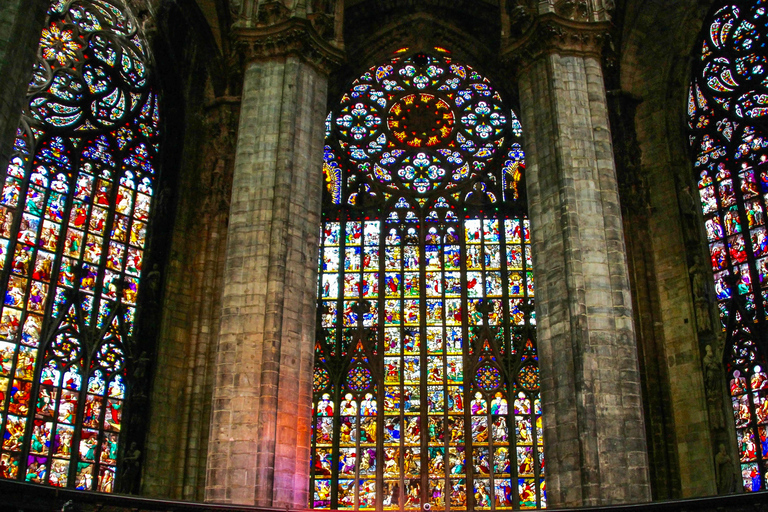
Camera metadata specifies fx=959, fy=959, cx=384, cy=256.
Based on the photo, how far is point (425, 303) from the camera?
19203 millimetres

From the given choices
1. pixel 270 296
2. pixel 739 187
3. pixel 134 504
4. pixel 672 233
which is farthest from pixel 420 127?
pixel 134 504

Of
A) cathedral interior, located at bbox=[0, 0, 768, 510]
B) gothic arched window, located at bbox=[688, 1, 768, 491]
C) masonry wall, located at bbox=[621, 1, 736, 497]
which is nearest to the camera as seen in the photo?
cathedral interior, located at bbox=[0, 0, 768, 510]

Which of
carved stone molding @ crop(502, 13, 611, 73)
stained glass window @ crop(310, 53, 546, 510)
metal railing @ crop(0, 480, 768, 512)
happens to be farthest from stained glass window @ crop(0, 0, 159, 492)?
carved stone molding @ crop(502, 13, 611, 73)

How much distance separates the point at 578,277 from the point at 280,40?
6284 millimetres

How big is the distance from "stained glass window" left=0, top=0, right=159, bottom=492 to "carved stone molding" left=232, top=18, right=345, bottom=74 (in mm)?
4023

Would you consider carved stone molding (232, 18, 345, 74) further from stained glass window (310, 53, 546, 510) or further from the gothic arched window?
the gothic arched window

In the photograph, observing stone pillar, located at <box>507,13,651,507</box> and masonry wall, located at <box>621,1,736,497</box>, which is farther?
masonry wall, located at <box>621,1,736,497</box>

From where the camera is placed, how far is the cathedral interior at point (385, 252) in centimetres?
1375

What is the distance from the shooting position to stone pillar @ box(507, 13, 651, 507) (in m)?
12.9

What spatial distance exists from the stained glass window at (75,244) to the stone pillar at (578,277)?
765 centimetres

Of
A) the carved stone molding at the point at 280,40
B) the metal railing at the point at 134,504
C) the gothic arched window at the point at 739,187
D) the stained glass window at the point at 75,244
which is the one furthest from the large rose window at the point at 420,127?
the metal railing at the point at 134,504

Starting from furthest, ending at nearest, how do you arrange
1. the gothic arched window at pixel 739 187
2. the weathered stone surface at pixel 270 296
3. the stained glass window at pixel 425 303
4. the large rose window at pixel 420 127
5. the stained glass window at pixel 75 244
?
1. the large rose window at pixel 420 127
2. the stained glass window at pixel 425 303
3. the gothic arched window at pixel 739 187
4. the stained glass window at pixel 75 244
5. the weathered stone surface at pixel 270 296

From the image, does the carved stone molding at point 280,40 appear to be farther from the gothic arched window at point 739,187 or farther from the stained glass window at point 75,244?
the gothic arched window at point 739,187

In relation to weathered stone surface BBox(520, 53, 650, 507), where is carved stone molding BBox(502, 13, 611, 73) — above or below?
above
